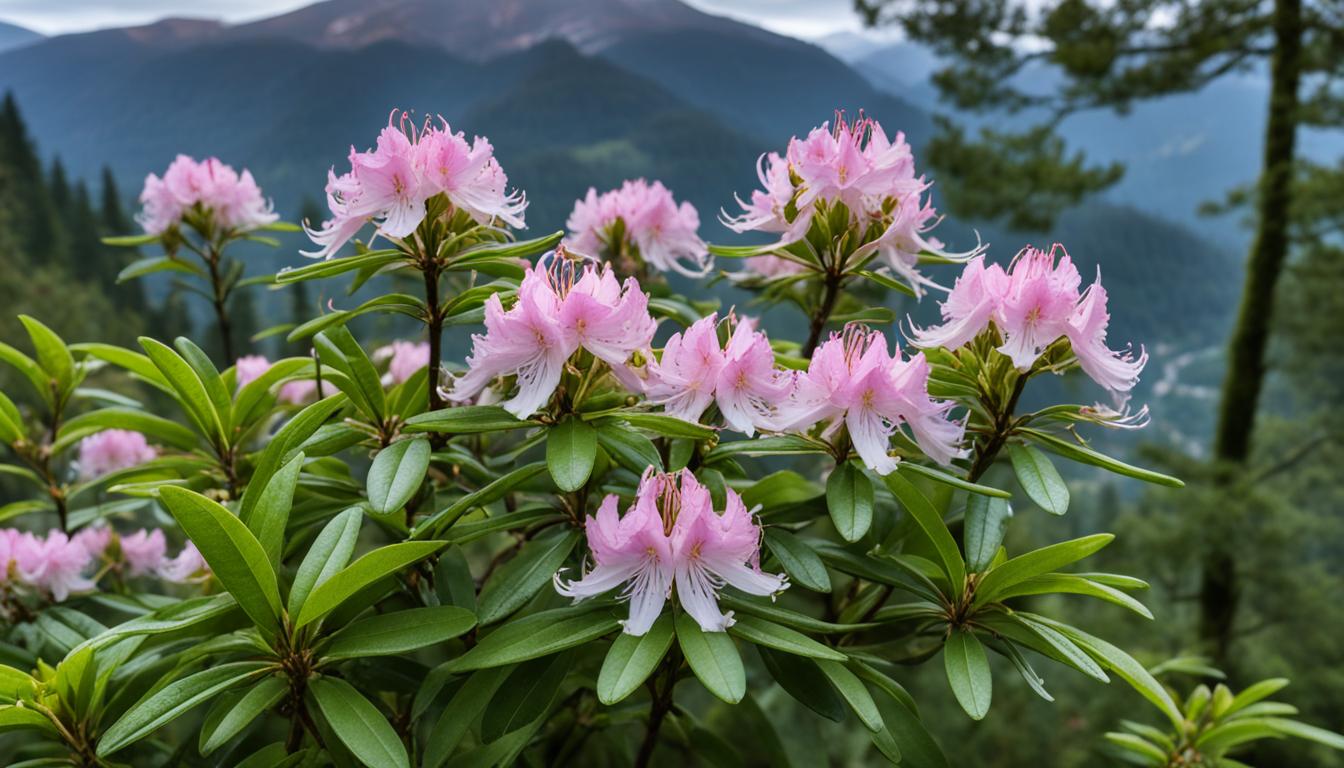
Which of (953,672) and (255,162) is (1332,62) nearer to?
(953,672)

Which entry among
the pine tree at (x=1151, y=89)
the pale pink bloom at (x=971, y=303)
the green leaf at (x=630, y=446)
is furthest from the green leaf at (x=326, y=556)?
the pine tree at (x=1151, y=89)

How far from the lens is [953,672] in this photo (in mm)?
799

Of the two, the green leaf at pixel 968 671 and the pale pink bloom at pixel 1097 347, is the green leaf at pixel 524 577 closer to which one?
the green leaf at pixel 968 671

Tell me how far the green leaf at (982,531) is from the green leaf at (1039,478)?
60 millimetres

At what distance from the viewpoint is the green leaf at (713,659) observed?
0.66 m

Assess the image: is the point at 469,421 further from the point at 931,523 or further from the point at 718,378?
the point at 931,523

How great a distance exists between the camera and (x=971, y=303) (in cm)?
91

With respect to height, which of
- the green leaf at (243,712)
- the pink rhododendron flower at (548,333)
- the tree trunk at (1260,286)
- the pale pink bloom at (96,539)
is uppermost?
the pink rhododendron flower at (548,333)

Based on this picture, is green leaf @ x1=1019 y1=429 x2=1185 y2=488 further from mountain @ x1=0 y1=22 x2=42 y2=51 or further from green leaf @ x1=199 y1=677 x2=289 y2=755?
mountain @ x1=0 y1=22 x2=42 y2=51

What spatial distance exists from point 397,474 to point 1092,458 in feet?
2.19

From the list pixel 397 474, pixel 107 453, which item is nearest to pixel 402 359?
pixel 107 453

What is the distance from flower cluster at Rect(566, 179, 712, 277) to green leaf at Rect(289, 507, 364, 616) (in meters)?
0.70

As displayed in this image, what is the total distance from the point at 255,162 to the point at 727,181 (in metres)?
33.3

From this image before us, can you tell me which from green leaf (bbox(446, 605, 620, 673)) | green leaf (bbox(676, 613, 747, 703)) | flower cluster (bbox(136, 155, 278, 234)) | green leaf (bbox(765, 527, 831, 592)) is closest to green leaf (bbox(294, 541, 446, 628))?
green leaf (bbox(446, 605, 620, 673))
